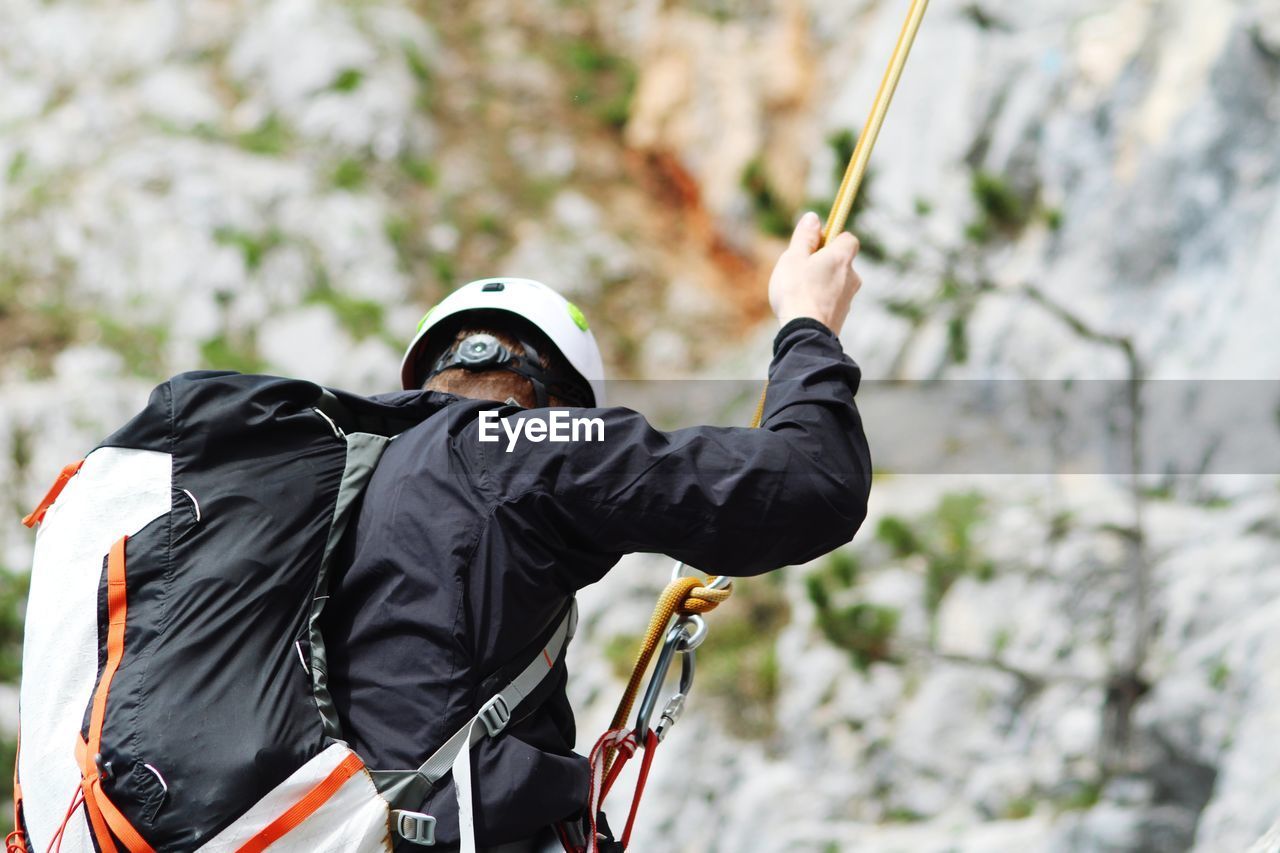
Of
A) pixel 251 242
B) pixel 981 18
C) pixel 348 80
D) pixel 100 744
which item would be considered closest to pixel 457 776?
pixel 100 744

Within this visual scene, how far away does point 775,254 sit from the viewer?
12.9m

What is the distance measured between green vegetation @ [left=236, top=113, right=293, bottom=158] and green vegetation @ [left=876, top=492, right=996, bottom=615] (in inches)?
330

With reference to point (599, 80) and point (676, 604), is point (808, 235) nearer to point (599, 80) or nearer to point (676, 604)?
point (676, 604)

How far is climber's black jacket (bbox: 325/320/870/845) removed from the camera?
1855mm

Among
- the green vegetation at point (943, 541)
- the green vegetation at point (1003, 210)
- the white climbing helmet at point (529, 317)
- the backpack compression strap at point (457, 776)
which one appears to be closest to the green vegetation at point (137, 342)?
the green vegetation at point (943, 541)

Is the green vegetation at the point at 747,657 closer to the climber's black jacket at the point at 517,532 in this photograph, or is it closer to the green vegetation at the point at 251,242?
the green vegetation at the point at 251,242

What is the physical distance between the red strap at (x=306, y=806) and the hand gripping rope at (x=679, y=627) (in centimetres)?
56

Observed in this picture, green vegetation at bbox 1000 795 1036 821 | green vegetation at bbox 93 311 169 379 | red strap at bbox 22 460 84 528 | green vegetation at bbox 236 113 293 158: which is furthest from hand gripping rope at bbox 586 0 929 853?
green vegetation at bbox 236 113 293 158

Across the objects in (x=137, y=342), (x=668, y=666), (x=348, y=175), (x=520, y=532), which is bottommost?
(x=668, y=666)

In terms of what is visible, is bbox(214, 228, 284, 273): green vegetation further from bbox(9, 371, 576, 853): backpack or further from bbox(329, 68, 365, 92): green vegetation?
bbox(9, 371, 576, 853): backpack

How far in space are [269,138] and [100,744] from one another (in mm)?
12583

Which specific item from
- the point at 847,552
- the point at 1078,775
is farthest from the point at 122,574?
the point at 847,552

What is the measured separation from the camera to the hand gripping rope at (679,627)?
2309mm

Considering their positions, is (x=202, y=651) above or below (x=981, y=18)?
below
